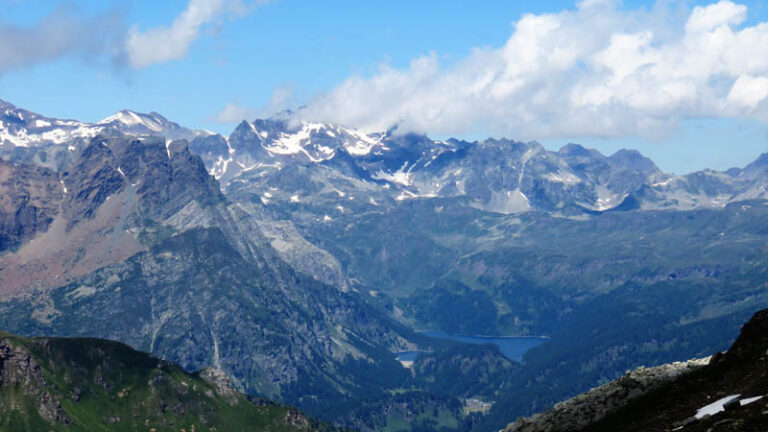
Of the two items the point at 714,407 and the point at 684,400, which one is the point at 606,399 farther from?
the point at 714,407

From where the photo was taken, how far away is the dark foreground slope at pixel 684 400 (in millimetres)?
79812

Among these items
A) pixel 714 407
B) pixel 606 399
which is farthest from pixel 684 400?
pixel 606 399

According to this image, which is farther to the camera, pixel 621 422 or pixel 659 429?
pixel 621 422

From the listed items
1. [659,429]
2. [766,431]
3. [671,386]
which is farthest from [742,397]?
[671,386]

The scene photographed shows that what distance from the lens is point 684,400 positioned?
95812 millimetres

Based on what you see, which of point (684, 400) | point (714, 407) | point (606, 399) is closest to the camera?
point (714, 407)

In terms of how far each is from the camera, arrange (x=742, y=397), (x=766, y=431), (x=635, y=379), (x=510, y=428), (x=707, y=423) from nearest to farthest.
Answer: (x=766, y=431) → (x=707, y=423) → (x=742, y=397) → (x=635, y=379) → (x=510, y=428)

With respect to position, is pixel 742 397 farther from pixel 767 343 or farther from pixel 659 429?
pixel 767 343

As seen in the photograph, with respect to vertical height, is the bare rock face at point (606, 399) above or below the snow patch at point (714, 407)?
below

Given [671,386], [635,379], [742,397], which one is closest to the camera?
[742,397]

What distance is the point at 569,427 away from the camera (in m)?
114

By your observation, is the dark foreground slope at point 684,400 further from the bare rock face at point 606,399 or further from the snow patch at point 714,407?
the snow patch at point 714,407

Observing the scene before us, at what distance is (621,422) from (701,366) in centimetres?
2190

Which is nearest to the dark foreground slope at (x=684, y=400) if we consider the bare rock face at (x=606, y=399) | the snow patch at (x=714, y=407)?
the bare rock face at (x=606, y=399)
